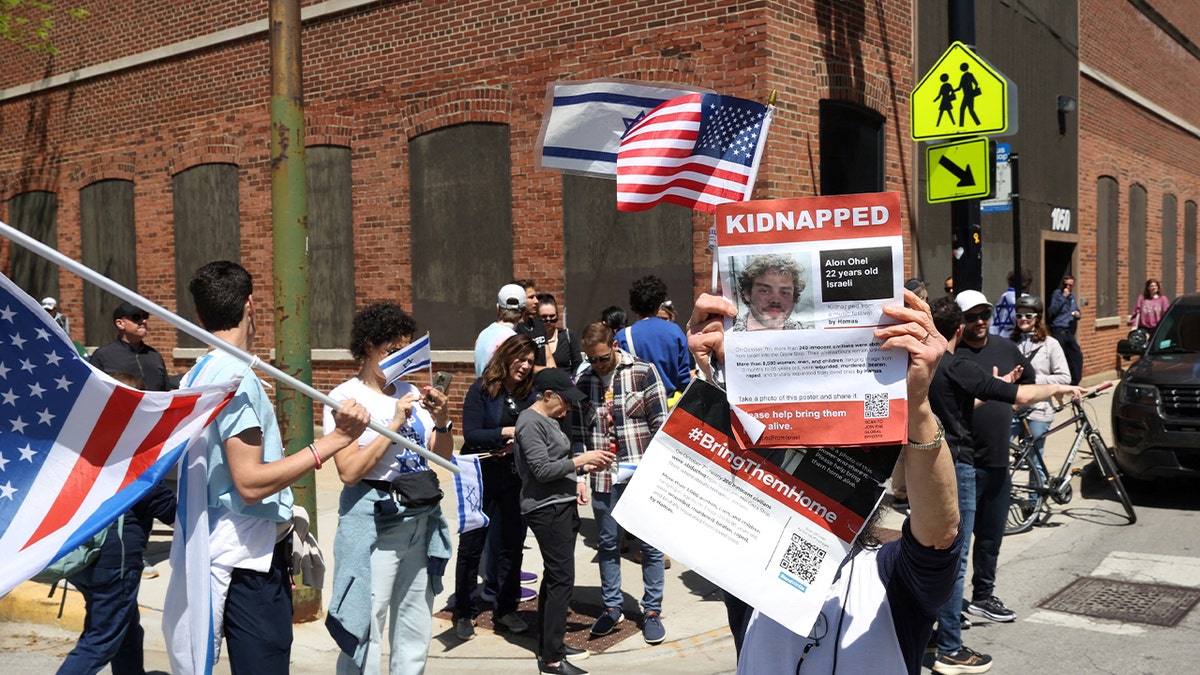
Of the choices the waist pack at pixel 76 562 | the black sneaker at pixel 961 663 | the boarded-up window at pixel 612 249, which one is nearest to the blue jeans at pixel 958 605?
the black sneaker at pixel 961 663

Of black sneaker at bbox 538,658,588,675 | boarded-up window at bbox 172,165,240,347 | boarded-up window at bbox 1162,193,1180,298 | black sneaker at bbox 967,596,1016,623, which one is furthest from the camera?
boarded-up window at bbox 1162,193,1180,298

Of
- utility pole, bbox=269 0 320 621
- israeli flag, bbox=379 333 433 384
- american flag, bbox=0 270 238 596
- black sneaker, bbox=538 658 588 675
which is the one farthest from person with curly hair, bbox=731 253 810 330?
utility pole, bbox=269 0 320 621

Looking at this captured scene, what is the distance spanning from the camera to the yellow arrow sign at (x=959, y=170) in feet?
29.0

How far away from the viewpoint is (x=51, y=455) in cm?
329

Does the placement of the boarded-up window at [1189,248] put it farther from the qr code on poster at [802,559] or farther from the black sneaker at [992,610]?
the qr code on poster at [802,559]

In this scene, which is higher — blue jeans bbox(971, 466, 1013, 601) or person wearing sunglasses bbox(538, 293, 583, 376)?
person wearing sunglasses bbox(538, 293, 583, 376)

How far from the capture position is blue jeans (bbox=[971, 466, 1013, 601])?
603 cm

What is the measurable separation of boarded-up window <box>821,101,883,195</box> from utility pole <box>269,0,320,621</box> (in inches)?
250

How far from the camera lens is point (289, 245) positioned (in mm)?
6605

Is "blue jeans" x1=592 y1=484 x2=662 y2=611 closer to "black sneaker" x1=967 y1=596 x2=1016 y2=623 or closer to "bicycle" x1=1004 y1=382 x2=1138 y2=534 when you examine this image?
"black sneaker" x1=967 y1=596 x2=1016 y2=623

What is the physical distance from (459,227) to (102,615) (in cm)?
814

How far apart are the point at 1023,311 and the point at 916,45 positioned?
503 centimetres

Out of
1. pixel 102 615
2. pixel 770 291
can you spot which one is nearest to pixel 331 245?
pixel 102 615

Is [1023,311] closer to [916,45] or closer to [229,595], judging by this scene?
[916,45]
